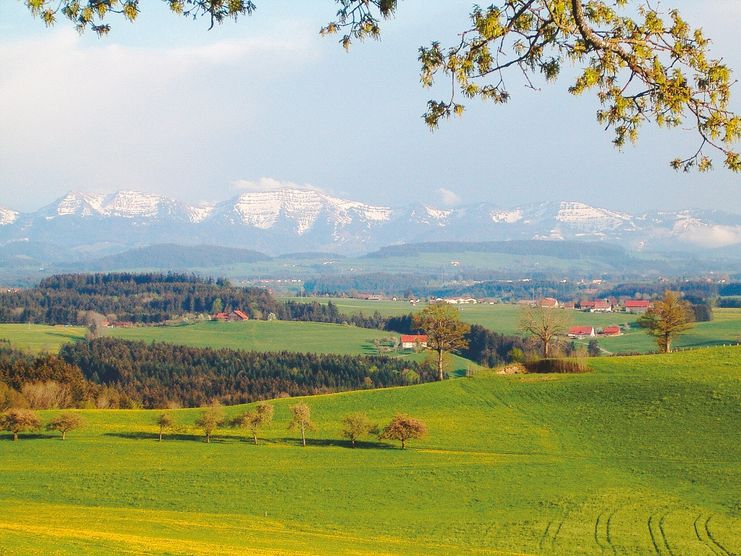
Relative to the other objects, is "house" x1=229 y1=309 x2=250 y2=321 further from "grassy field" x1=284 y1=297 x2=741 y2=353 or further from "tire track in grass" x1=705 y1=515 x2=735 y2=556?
"tire track in grass" x1=705 y1=515 x2=735 y2=556

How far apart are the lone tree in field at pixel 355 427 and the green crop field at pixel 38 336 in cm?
8791

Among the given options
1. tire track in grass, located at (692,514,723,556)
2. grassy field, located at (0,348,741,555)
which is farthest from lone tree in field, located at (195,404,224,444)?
tire track in grass, located at (692,514,723,556)

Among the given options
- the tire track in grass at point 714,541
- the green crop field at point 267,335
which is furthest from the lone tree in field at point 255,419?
the green crop field at point 267,335

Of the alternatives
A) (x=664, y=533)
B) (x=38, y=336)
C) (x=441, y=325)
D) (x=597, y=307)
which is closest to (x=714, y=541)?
(x=664, y=533)

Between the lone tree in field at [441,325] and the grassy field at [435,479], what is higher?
the lone tree in field at [441,325]

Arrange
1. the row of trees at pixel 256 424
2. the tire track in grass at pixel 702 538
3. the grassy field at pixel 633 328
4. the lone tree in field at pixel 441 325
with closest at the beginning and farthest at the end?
the tire track in grass at pixel 702 538 < the row of trees at pixel 256 424 < the lone tree in field at pixel 441 325 < the grassy field at pixel 633 328

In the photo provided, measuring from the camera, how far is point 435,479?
40750mm

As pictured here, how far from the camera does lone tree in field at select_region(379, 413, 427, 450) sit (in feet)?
160

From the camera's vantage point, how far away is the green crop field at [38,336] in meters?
132

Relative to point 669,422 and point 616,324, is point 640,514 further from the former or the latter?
point 616,324

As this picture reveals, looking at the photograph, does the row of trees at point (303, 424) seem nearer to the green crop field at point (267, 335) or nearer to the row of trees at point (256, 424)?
the row of trees at point (256, 424)

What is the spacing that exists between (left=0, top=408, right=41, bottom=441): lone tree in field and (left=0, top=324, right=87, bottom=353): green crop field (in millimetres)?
73083

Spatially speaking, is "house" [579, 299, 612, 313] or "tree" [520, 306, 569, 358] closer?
"tree" [520, 306, 569, 358]

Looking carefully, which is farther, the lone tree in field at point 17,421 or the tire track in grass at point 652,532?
the lone tree in field at point 17,421
